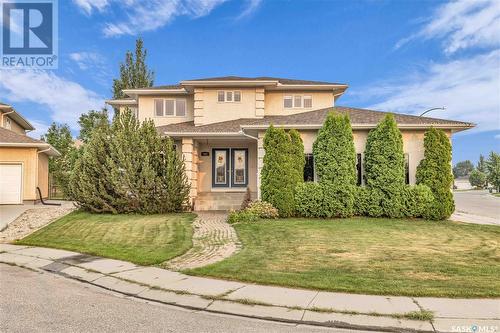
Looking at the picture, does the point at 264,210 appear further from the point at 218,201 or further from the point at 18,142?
the point at 18,142

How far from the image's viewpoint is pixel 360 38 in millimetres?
19016

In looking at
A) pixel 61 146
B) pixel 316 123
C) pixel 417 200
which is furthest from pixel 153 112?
pixel 61 146

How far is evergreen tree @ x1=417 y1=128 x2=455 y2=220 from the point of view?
13773 millimetres

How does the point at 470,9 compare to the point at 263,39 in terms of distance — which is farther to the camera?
the point at 263,39

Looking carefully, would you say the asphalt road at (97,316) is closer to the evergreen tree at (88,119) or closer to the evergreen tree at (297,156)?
the evergreen tree at (297,156)

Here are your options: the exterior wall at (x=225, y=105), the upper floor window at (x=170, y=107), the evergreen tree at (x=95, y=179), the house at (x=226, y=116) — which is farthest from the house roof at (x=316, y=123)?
the evergreen tree at (x=95, y=179)

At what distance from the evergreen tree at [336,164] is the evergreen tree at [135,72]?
2478 centimetres

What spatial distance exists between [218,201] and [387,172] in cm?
834

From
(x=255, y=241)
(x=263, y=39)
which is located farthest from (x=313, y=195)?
(x=263, y=39)

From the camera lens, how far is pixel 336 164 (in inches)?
550

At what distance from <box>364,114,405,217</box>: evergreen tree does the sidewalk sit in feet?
30.1

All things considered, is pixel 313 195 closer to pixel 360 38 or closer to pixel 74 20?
pixel 360 38

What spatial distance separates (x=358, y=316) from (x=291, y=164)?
9.94 metres

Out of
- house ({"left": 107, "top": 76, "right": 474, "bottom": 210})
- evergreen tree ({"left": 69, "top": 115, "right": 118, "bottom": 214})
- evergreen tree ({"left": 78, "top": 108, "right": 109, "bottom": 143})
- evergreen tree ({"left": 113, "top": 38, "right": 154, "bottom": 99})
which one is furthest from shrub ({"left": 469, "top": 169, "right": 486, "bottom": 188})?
evergreen tree ({"left": 69, "top": 115, "right": 118, "bottom": 214})
